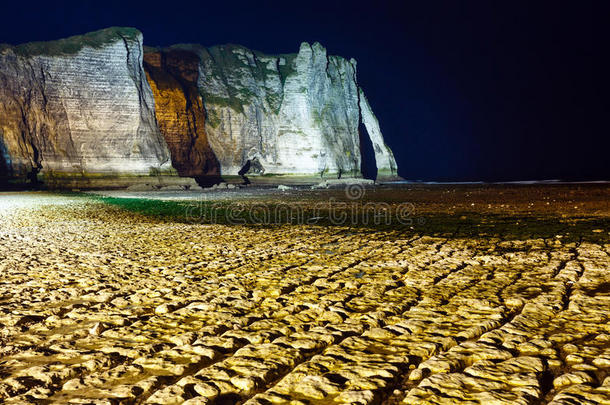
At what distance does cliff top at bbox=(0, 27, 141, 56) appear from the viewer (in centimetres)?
3994

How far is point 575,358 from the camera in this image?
101 inches

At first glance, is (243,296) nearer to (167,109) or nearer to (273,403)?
(273,403)

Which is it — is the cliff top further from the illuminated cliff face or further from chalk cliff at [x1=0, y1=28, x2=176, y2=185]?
the illuminated cliff face

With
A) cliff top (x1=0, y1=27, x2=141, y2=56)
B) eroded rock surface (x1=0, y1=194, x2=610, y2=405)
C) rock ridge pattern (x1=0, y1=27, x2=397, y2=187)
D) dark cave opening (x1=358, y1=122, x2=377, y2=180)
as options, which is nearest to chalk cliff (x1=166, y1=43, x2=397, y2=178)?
rock ridge pattern (x1=0, y1=27, x2=397, y2=187)

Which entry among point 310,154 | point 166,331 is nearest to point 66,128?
point 310,154

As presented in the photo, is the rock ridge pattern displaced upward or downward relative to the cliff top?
downward

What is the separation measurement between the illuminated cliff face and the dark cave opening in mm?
27224

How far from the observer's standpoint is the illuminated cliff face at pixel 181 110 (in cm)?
4991

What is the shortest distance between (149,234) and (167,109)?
148 ft

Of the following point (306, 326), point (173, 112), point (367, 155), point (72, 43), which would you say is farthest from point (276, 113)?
point (306, 326)

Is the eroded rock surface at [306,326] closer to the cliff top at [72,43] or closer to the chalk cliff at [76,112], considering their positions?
the chalk cliff at [76,112]

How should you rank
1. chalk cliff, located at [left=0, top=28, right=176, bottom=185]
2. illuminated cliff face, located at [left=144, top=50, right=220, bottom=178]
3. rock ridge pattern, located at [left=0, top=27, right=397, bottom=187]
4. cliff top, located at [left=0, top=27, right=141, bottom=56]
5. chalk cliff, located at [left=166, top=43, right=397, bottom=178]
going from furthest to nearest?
1. chalk cliff, located at [left=166, top=43, right=397, bottom=178]
2. illuminated cliff face, located at [left=144, top=50, right=220, bottom=178]
3. cliff top, located at [left=0, top=27, right=141, bottom=56]
4. rock ridge pattern, located at [left=0, top=27, right=397, bottom=187]
5. chalk cliff, located at [left=0, top=28, right=176, bottom=185]

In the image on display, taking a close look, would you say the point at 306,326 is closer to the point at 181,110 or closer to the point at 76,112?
the point at 76,112

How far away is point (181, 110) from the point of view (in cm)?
5059
